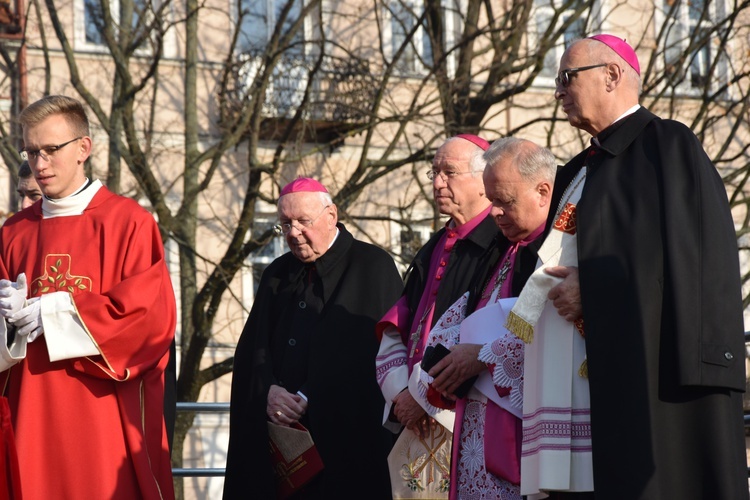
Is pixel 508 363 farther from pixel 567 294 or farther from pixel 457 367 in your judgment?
pixel 567 294

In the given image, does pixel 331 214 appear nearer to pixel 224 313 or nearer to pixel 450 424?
pixel 450 424

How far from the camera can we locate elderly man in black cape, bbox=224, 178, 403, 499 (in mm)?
6199

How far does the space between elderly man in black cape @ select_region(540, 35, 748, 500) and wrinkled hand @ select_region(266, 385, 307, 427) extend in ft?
7.47

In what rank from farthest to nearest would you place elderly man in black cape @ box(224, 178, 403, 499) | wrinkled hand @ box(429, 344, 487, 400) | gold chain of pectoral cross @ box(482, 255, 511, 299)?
elderly man in black cape @ box(224, 178, 403, 499)
gold chain of pectoral cross @ box(482, 255, 511, 299)
wrinkled hand @ box(429, 344, 487, 400)

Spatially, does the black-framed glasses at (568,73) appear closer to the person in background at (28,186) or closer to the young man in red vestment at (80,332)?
the young man in red vestment at (80,332)

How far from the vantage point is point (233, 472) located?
636 centimetres

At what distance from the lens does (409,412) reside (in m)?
5.43

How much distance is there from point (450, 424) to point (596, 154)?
4.75ft

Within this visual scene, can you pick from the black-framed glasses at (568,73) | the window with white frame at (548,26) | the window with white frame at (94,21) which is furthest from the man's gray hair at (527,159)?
the window with white frame at (94,21)

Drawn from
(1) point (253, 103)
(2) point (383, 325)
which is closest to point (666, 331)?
A: (2) point (383, 325)

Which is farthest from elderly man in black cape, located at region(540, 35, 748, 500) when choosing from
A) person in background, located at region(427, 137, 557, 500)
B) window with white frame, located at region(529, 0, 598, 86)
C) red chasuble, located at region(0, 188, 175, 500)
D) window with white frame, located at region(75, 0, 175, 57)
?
window with white frame, located at region(75, 0, 175, 57)

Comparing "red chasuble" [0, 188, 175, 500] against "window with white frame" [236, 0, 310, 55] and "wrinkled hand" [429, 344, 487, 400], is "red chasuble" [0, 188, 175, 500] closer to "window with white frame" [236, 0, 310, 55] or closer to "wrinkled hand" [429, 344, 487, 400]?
"wrinkled hand" [429, 344, 487, 400]

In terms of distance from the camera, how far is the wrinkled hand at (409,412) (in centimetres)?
541

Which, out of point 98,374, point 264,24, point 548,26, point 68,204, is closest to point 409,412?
point 98,374
